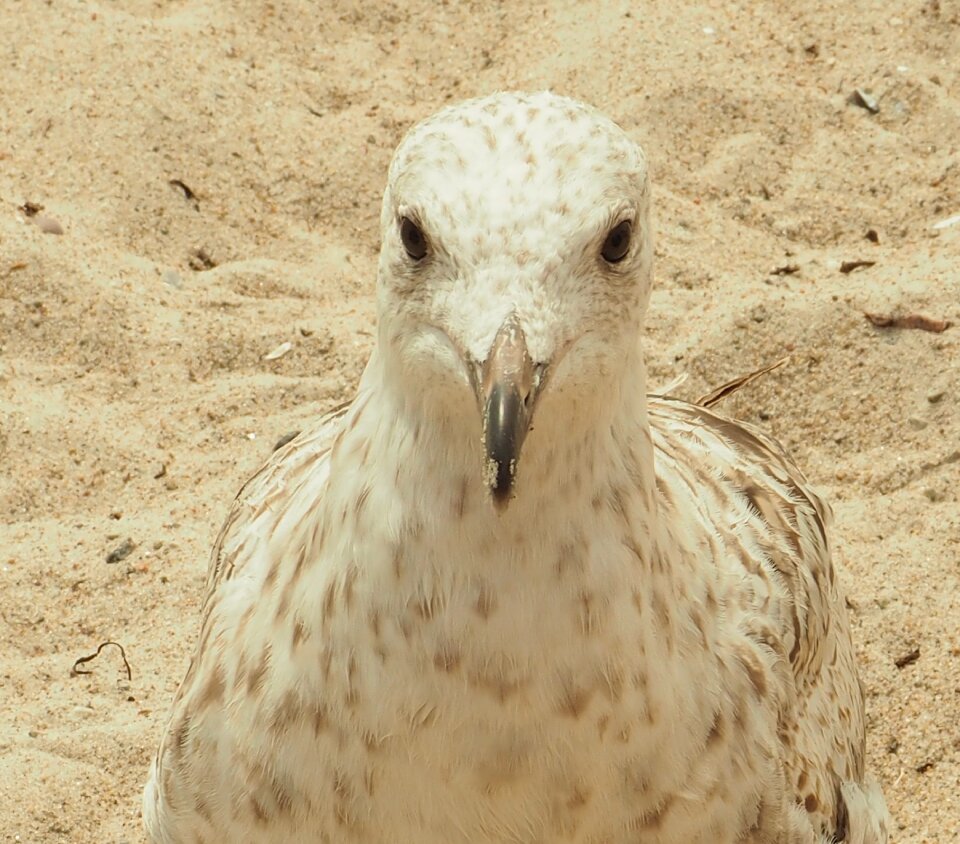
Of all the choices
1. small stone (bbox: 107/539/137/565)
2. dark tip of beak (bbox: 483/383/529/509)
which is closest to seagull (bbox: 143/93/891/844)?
dark tip of beak (bbox: 483/383/529/509)

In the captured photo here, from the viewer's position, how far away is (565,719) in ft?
7.39

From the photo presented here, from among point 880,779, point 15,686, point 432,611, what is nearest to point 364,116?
point 15,686

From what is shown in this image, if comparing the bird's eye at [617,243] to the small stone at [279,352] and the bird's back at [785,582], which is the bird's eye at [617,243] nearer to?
the bird's back at [785,582]

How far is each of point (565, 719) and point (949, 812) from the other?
183 centimetres

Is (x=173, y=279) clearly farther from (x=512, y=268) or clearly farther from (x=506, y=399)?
(x=506, y=399)

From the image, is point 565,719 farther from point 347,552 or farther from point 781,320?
point 781,320

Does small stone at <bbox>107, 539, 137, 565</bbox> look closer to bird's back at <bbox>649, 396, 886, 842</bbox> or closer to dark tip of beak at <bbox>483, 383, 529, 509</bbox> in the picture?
bird's back at <bbox>649, 396, 886, 842</bbox>

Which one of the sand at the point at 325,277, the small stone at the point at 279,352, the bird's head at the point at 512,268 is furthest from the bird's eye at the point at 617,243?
the small stone at the point at 279,352

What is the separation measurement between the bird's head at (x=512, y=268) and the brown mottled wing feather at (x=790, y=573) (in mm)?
593

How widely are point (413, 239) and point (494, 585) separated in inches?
18.8

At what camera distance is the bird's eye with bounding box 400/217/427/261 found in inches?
83.4

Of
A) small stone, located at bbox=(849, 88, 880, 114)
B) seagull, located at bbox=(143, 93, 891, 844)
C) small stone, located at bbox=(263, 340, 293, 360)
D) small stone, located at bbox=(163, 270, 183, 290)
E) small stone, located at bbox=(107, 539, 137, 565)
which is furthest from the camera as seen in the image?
small stone, located at bbox=(849, 88, 880, 114)

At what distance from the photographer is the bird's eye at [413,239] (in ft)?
6.95

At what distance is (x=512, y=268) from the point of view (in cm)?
203
